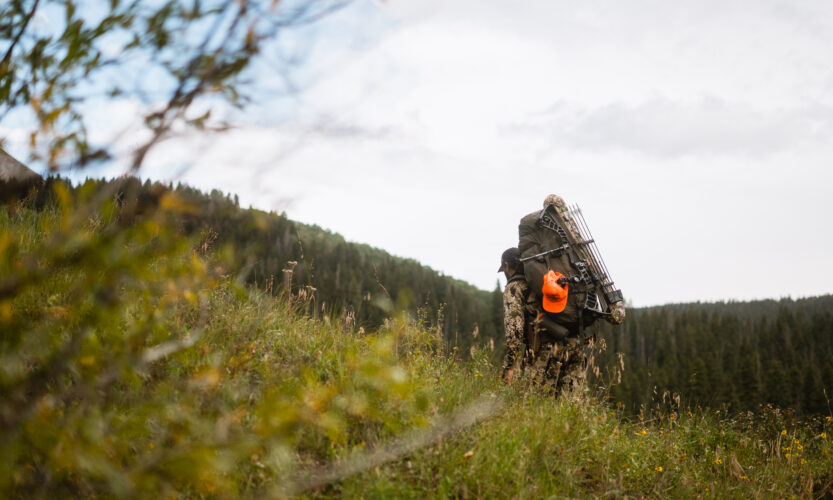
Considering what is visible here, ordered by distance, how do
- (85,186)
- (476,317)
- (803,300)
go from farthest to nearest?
1. (803,300)
2. (476,317)
3. (85,186)

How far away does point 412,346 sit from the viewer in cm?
511

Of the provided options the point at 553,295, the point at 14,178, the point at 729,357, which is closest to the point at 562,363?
the point at 553,295

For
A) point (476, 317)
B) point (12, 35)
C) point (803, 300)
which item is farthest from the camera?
point (803, 300)

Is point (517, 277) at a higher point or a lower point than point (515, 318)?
higher

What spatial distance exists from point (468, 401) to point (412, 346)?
4.57ft

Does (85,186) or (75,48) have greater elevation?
(75,48)

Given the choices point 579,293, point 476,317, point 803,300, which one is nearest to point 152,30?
point 579,293

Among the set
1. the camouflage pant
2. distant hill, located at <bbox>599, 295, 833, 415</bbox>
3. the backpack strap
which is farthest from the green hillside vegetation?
distant hill, located at <bbox>599, 295, 833, 415</bbox>

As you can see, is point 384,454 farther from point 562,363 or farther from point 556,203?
point 556,203

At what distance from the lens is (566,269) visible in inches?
233

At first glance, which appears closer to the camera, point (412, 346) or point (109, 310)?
point (109, 310)

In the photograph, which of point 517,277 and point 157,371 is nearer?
point 157,371

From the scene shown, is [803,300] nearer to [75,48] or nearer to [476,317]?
[476,317]

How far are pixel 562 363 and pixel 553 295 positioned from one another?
2.91 feet
